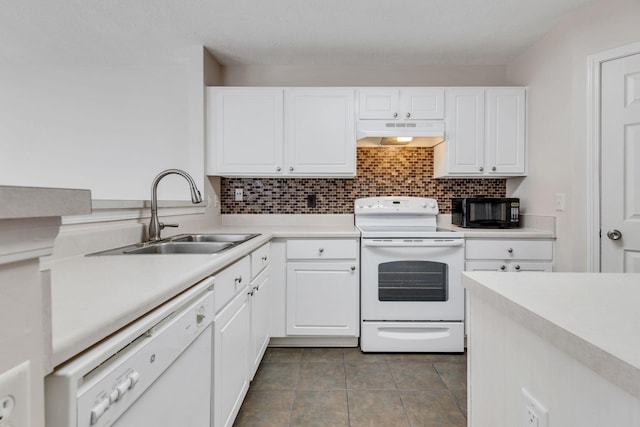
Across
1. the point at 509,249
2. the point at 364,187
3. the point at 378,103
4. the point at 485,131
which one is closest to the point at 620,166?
the point at 509,249

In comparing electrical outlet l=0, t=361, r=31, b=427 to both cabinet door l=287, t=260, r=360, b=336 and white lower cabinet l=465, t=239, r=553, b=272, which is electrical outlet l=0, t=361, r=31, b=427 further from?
white lower cabinet l=465, t=239, r=553, b=272

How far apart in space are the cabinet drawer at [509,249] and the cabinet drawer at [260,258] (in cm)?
142

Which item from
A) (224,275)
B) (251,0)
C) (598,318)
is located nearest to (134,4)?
(251,0)

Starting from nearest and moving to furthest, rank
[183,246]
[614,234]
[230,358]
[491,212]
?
[230,358]
[183,246]
[614,234]
[491,212]

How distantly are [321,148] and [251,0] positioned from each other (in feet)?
3.61

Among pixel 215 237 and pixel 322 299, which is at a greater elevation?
pixel 215 237

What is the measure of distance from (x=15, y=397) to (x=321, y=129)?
2.50 metres

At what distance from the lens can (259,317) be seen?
6.49 ft

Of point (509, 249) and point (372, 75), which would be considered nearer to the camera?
point (509, 249)

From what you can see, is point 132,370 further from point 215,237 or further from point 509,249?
point 509,249

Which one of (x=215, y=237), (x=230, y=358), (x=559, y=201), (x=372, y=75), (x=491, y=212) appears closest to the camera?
(x=230, y=358)

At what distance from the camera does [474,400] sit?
95 centimetres

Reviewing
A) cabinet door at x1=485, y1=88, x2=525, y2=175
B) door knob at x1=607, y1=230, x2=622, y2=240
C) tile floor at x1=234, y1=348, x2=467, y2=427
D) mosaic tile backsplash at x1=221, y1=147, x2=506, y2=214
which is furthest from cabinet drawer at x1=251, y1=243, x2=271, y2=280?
door knob at x1=607, y1=230, x2=622, y2=240

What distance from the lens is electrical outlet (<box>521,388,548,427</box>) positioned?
2.10 ft
